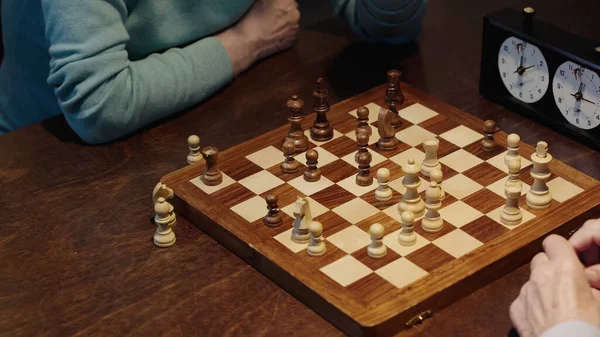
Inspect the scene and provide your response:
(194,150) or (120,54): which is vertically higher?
(120,54)

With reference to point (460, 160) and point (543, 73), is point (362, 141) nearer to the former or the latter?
point (460, 160)

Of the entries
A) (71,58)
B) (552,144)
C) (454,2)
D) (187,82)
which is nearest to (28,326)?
(71,58)

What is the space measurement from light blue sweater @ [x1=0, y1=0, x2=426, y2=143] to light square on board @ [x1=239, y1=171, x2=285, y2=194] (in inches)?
14.6

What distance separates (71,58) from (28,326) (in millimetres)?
653

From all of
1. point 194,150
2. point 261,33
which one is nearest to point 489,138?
point 194,150

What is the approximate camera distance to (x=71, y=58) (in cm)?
199

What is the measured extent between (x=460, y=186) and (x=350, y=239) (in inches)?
10.9

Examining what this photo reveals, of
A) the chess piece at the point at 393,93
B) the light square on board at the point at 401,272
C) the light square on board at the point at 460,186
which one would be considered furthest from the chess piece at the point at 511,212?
the chess piece at the point at 393,93

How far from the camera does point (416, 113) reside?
209 centimetres

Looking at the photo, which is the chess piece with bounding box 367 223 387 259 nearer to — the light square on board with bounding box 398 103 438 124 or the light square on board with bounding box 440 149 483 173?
the light square on board with bounding box 440 149 483 173

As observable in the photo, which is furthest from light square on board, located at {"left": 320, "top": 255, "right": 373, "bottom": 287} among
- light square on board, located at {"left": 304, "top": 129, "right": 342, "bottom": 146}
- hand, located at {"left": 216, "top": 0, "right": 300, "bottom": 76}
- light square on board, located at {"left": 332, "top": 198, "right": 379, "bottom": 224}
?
hand, located at {"left": 216, "top": 0, "right": 300, "bottom": 76}

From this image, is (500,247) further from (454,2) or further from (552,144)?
(454,2)

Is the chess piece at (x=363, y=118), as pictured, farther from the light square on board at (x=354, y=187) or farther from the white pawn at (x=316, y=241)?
the white pawn at (x=316, y=241)

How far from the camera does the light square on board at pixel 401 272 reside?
155 centimetres
